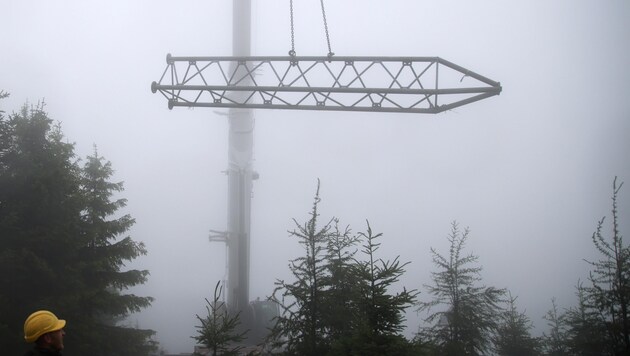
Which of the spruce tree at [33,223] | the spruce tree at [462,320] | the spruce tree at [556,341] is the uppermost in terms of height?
the spruce tree at [33,223]

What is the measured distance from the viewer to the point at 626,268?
498 inches

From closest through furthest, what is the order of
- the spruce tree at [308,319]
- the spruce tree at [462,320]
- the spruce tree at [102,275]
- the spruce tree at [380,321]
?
the spruce tree at [380,321]
the spruce tree at [308,319]
the spruce tree at [102,275]
the spruce tree at [462,320]

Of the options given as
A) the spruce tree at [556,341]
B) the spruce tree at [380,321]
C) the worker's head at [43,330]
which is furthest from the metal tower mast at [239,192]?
the worker's head at [43,330]

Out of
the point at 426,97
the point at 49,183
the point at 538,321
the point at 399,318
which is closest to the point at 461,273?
the point at 426,97

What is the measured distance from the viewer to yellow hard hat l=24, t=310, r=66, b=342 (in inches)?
153

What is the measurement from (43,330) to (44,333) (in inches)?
1.2

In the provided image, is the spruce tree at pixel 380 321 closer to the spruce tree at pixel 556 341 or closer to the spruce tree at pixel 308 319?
the spruce tree at pixel 308 319

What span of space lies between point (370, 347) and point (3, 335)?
28.9ft

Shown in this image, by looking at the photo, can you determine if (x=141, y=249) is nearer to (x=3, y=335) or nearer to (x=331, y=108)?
(x=3, y=335)

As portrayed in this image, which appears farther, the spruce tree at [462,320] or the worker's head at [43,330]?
the spruce tree at [462,320]

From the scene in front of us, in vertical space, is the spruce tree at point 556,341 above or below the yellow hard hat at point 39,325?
below

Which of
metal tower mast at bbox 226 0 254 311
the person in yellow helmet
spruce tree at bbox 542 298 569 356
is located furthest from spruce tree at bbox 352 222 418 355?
metal tower mast at bbox 226 0 254 311

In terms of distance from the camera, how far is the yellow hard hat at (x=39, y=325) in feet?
12.8

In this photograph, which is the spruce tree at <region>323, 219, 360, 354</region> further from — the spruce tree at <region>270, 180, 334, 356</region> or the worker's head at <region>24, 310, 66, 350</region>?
the worker's head at <region>24, 310, 66, 350</region>
